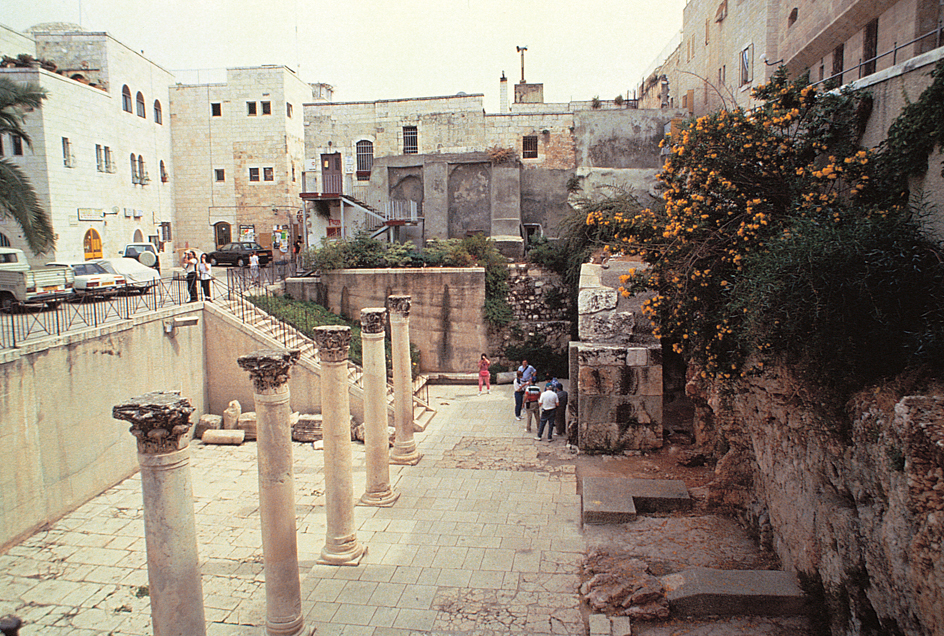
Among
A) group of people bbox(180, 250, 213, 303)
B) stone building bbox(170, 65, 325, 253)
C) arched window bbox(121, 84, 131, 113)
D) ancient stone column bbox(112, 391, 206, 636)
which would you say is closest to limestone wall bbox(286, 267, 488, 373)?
group of people bbox(180, 250, 213, 303)

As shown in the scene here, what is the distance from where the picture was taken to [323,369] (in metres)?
8.97

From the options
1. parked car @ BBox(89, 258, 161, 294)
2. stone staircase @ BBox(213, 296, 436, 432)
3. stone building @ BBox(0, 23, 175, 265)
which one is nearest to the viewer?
stone staircase @ BBox(213, 296, 436, 432)

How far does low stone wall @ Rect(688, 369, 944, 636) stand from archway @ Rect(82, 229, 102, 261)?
Answer: 90.1 feet

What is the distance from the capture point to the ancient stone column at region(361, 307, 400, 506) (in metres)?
10.7

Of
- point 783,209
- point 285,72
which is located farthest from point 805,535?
point 285,72

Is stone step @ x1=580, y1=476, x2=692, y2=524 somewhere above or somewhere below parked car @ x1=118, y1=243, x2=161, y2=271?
below

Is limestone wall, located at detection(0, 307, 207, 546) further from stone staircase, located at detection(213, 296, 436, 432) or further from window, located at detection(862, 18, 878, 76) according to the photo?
window, located at detection(862, 18, 878, 76)

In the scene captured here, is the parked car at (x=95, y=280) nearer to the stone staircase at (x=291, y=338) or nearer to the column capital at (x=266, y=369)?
the stone staircase at (x=291, y=338)

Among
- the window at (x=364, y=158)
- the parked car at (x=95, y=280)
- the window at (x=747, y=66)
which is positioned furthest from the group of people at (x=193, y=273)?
the window at (x=747, y=66)

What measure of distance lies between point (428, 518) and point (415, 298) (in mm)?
11068

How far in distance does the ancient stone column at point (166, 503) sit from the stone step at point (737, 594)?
5.32 m

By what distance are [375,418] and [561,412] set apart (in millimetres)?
5232

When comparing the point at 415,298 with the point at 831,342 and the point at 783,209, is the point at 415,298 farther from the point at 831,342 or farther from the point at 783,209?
the point at 831,342

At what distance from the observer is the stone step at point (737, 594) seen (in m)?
6.99
